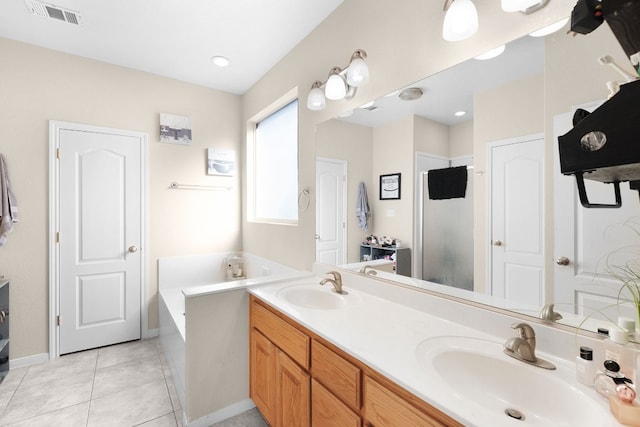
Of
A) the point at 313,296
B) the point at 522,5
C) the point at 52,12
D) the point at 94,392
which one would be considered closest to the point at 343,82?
the point at 522,5

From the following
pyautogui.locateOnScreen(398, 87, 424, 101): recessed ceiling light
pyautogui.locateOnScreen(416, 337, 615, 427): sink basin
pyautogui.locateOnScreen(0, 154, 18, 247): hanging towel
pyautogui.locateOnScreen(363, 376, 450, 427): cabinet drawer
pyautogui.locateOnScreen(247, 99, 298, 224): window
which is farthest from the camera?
pyautogui.locateOnScreen(247, 99, 298, 224): window

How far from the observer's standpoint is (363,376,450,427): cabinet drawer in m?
0.81

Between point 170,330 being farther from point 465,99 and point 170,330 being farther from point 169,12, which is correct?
point 465,99

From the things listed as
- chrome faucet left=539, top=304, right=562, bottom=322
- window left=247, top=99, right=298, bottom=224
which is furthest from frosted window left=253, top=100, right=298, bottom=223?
chrome faucet left=539, top=304, right=562, bottom=322

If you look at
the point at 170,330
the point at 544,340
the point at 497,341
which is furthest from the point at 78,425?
the point at 544,340

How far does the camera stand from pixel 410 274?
153 cm

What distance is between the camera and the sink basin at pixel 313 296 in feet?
5.68

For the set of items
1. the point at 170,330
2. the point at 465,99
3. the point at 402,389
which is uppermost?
the point at 465,99

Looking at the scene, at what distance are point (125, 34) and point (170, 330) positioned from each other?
2.37 metres

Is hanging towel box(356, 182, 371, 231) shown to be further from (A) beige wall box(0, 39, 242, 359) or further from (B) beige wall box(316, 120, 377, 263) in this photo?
(A) beige wall box(0, 39, 242, 359)

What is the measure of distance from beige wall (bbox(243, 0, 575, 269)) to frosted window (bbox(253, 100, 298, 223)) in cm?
19

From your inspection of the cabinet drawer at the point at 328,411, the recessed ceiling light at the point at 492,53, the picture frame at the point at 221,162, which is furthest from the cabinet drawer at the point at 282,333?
the picture frame at the point at 221,162

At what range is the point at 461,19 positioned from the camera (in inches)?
44.2

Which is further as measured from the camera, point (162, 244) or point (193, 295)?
point (162, 244)
